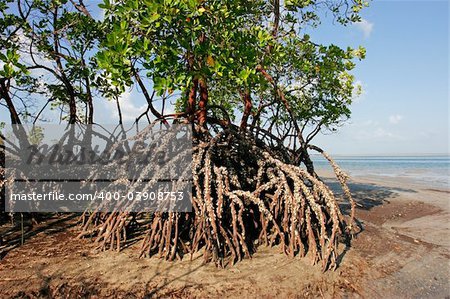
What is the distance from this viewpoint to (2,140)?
6656mm

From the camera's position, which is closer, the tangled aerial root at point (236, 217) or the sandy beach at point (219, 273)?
the sandy beach at point (219, 273)

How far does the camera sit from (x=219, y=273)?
13.1ft

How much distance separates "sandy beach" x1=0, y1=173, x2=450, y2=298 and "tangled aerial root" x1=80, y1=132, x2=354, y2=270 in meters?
0.21

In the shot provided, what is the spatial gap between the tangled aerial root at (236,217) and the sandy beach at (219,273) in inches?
8.2

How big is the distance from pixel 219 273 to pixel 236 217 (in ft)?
2.98

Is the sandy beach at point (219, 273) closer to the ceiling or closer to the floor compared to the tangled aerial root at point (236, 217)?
closer to the floor

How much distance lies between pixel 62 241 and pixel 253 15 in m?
6.47

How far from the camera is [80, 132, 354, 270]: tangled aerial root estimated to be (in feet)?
14.3

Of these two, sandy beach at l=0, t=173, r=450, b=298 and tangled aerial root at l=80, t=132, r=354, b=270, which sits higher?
tangled aerial root at l=80, t=132, r=354, b=270

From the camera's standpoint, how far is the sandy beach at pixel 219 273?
11.8ft

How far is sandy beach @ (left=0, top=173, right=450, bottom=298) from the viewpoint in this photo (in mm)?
3609

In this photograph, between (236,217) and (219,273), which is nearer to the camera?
(219,273)

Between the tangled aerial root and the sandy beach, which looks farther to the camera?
the tangled aerial root

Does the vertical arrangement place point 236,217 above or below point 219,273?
above
